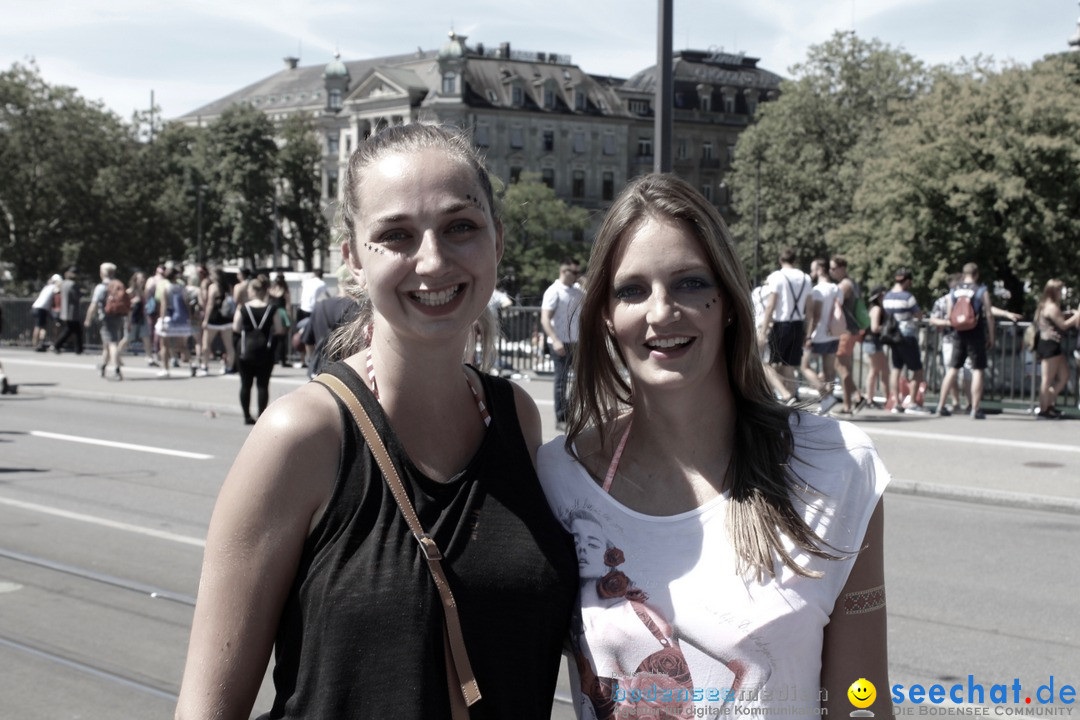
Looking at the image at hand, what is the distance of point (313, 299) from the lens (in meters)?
20.7

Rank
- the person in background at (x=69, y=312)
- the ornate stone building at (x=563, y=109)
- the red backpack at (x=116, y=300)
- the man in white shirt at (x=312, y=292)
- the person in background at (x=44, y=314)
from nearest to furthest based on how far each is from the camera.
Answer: the man in white shirt at (x=312, y=292), the red backpack at (x=116, y=300), the person in background at (x=69, y=312), the person in background at (x=44, y=314), the ornate stone building at (x=563, y=109)

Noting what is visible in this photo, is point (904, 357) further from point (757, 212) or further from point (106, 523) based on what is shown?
point (757, 212)

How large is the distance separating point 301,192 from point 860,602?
9964 cm

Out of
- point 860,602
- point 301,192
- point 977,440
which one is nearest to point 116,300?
point 977,440

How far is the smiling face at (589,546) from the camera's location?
7.68 ft

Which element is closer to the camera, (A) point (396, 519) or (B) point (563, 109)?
(A) point (396, 519)

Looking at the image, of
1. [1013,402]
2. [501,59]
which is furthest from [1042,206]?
[501,59]

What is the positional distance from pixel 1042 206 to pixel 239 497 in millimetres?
41623

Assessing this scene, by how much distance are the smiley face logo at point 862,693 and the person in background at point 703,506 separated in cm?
2

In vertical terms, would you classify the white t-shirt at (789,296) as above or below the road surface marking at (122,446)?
above

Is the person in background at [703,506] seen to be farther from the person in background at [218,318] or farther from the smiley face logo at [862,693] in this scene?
the person in background at [218,318]

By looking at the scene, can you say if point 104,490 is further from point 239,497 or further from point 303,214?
point 303,214

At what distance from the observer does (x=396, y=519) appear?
83.1 inches

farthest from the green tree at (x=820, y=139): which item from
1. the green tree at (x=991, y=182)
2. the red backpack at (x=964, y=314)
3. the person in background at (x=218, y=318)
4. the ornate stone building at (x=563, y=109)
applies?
the red backpack at (x=964, y=314)
